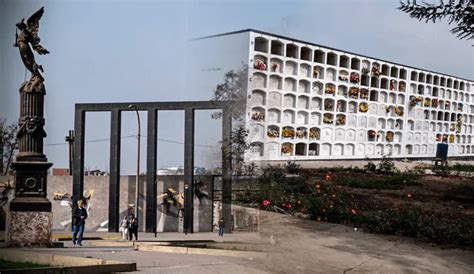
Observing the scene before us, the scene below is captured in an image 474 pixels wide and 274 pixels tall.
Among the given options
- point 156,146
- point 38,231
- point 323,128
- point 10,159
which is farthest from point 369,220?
point 10,159

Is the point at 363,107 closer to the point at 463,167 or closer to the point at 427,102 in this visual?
the point at 427,102

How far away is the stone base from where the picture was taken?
2.39 metres

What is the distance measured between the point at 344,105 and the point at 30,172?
177 centimetres

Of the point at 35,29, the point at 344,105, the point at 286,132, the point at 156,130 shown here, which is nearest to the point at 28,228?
the point at 156,130

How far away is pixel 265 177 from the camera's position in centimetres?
219

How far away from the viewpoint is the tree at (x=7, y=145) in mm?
2496

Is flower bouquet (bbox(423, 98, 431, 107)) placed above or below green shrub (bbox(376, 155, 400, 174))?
above

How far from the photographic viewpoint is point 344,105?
90.4 inches

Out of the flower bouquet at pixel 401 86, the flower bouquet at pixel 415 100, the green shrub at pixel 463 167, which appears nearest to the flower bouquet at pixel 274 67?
the flower bouquet at pixel 401 86

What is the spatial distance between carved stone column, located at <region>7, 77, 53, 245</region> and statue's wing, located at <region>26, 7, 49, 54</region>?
163 millimetres

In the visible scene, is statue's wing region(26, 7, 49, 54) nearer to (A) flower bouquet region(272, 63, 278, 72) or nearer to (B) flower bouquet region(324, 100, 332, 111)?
(A) flower bouquet region(272, 63, 278, 72)

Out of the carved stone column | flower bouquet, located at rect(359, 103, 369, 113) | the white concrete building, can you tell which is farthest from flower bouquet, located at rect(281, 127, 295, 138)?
the carved stone column

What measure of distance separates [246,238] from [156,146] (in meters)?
0.68

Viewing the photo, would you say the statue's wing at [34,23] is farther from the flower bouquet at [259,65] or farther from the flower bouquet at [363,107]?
the flower bouquet at [363,107]
